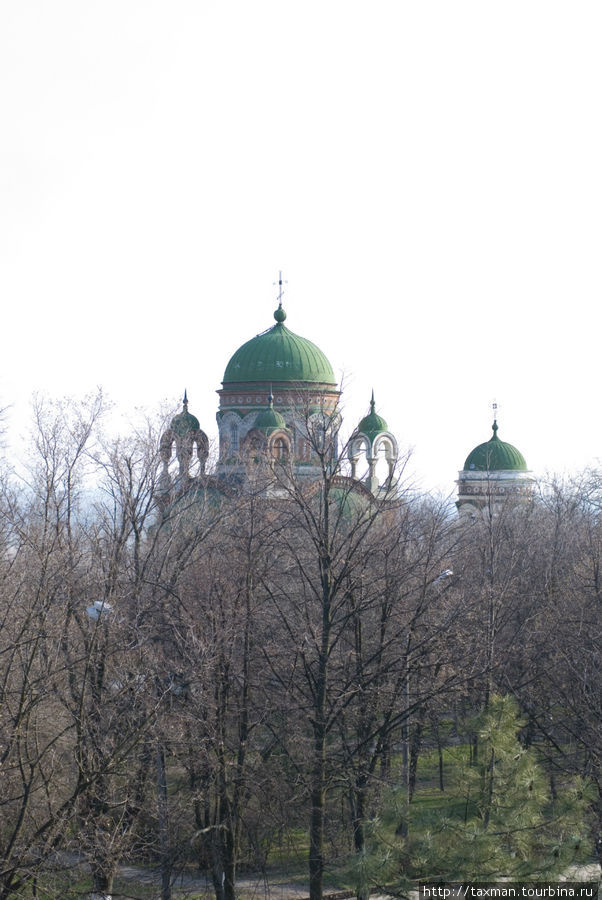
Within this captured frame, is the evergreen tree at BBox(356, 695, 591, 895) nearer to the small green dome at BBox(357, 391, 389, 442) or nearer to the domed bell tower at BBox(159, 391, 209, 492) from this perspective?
the domed bell tower at BBox(159, 391, 209, 492)

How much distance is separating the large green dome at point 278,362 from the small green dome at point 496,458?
914 centimetres

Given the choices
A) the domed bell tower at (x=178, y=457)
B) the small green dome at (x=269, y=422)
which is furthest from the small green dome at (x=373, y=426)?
the domed bell tower at (x=178, y=457)

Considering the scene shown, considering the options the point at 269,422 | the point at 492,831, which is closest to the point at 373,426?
the point at 269,422

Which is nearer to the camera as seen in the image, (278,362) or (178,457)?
(178,457)

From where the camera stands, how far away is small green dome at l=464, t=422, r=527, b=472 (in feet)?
166

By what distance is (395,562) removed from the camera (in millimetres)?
16016

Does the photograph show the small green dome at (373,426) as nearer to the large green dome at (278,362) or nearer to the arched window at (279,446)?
the large green dome at (278,362)

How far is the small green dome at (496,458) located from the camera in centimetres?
5066

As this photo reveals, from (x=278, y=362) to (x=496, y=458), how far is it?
12082 mm

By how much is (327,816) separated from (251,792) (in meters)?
3.23

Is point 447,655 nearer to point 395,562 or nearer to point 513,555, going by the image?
point 395,562

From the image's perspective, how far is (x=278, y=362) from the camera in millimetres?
44750

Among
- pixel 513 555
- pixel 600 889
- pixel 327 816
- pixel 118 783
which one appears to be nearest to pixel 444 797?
pixel 327 816

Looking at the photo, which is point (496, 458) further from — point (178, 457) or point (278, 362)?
point (178, 457)
